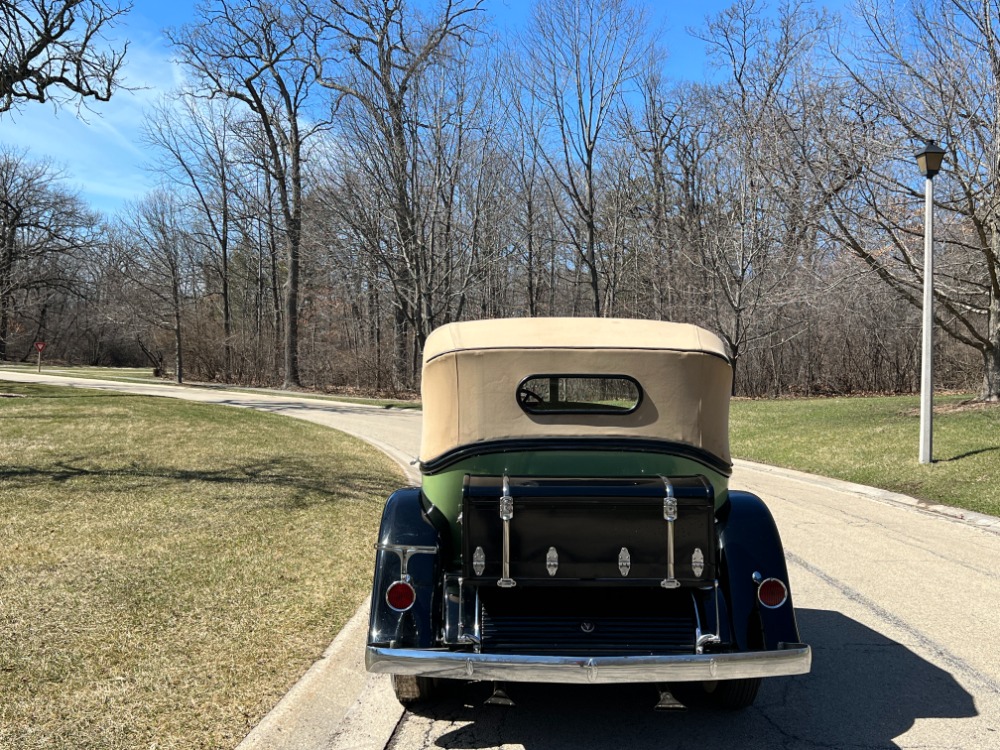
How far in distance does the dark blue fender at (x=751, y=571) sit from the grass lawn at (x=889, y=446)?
23.8 feet

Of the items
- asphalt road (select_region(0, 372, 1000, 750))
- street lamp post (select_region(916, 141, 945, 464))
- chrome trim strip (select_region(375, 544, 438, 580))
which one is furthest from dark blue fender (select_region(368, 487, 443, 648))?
street lamp post (select_region(916, 141, 945, 464))

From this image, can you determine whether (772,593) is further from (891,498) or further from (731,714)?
(891,498)

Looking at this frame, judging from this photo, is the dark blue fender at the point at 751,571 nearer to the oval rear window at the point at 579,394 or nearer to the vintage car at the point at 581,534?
the vintage car at the point at 581,534

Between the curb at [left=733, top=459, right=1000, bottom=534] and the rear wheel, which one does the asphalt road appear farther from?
the curb at [left=733, top=459, right=1000, bottom=534]

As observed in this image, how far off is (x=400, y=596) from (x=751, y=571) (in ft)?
5.47

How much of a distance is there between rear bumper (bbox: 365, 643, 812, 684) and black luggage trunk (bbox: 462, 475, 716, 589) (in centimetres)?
35

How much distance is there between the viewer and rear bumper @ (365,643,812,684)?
300 centimetres

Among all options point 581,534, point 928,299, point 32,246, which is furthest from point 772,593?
point 32,246

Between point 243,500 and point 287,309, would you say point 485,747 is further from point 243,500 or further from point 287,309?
point 287,309

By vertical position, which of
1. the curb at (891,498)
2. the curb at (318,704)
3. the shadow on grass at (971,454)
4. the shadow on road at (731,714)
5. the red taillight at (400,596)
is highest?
the red taillight at (400,596)

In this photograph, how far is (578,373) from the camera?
3701mm

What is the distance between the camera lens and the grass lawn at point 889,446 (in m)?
10.8

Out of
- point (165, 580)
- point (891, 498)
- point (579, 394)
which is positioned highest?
point (579, 394)

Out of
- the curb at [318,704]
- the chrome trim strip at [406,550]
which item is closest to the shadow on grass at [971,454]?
the curb at [318,704]
